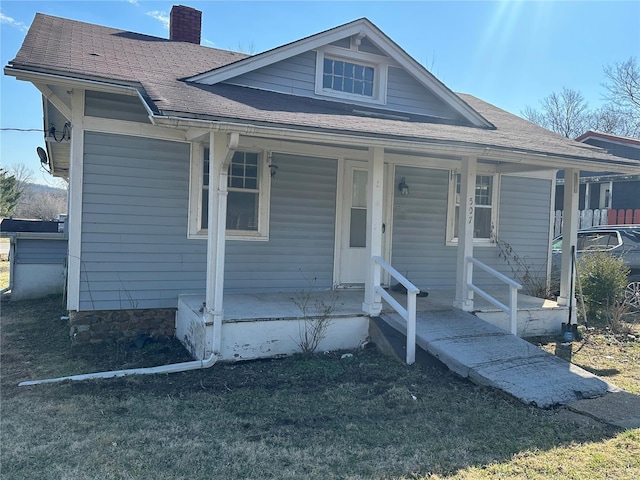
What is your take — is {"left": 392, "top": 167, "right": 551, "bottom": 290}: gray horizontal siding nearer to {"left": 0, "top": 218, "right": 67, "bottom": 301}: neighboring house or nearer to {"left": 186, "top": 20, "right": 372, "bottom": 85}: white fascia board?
{"left": 186, "top": 20, "right": 372, "bottom": 85}: white fascia board

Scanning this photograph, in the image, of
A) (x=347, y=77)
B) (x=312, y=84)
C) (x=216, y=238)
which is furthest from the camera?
(x=347, y=77)

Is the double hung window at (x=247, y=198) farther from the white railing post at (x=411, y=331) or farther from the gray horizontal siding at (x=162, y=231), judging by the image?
the white railing post at (x=411, y=331)

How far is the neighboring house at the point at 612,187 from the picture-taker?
1742cm

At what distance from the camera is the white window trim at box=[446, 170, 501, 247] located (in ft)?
28.9

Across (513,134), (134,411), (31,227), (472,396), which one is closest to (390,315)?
(472,396)

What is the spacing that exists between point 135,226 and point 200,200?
3.05 ft

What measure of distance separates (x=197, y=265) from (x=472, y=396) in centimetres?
412

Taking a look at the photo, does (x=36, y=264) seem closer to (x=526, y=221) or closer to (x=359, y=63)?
(x=359, y=63)

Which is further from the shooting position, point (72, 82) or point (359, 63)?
point (359, 63)

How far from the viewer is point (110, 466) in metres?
3.27

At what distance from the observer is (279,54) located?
24.6ft

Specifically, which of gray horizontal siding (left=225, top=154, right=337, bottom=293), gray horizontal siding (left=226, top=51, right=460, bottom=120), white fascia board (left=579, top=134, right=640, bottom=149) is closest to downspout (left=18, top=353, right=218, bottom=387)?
gray horizontal siding (left=225, top=154, right=337, bottom=293)

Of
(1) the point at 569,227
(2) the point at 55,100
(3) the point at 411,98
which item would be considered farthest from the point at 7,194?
(1) the point at 569,227

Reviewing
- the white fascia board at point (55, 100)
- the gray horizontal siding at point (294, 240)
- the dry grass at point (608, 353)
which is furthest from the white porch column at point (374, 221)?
the white fascia board at point (55, 100)
